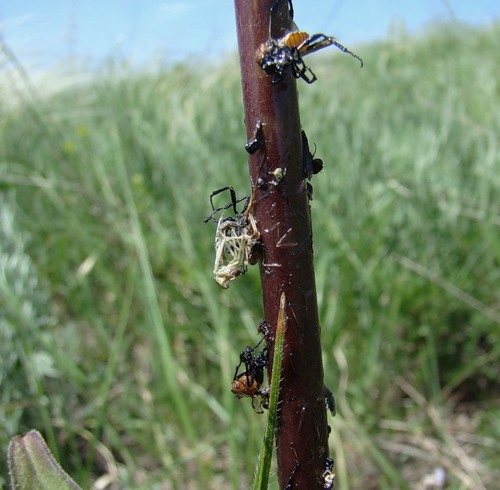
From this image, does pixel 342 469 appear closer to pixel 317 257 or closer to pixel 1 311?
pixel 317 257

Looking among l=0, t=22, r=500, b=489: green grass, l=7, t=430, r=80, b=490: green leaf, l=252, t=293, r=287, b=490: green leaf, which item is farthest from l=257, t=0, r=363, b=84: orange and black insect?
l=0, t=22, r=500, b=489: green grass

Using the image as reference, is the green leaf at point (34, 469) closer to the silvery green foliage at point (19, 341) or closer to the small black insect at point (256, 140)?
the small black insect at point (256, 140)

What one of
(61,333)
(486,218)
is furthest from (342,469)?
(61,333)

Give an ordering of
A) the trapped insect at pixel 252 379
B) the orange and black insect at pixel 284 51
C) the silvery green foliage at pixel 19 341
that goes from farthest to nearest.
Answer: the silvery green foliage at pixel 19 341, the trapped insect at pixel 252 379, the orange and black insect at pixel 284 51

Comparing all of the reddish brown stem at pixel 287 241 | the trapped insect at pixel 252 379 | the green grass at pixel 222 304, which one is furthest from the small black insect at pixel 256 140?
the green grass at pixel 222 304

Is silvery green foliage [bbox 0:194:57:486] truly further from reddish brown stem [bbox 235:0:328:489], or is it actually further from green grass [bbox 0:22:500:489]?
reddish brown stem [bbox 235:0:328:489]

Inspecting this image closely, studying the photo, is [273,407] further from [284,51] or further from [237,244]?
[284,51]
